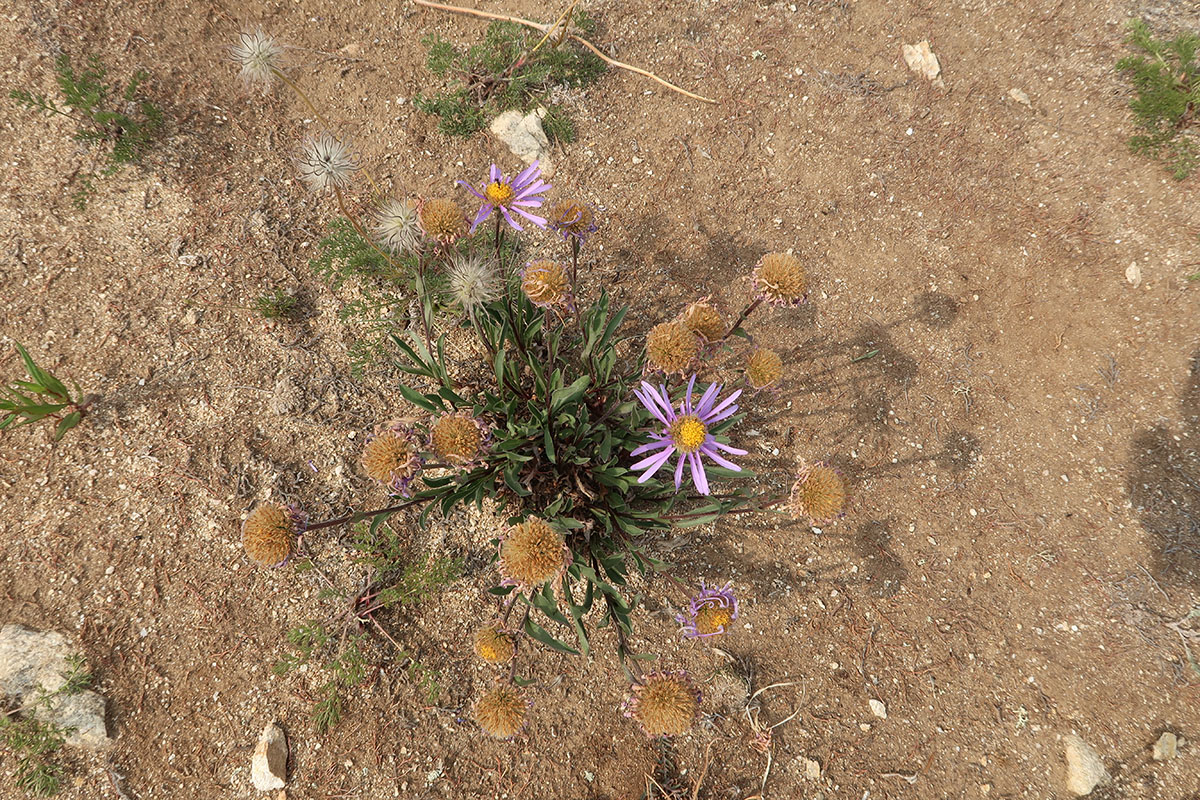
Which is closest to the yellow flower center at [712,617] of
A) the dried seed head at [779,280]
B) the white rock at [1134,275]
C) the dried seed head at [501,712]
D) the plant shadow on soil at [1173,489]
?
the dried seed head at [501,712]

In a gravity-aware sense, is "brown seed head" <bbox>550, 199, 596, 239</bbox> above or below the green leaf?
above

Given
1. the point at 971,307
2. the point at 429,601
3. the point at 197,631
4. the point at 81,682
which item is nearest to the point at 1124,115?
the point at 971,307

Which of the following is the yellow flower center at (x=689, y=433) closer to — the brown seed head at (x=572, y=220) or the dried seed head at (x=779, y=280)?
the dried seed head at (x=779, y=280)

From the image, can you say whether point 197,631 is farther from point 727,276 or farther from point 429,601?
point 727,276

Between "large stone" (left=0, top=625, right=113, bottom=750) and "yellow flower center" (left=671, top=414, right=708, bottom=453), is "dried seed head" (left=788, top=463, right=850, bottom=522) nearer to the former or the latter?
"yellow flower center" (left=671, top=414, right=708, bottom=453)

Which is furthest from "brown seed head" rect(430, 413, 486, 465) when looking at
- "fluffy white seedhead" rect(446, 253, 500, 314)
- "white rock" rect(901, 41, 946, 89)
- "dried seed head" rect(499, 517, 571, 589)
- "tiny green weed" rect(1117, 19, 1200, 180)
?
"tiny green weed" rect(1117, 19, 1200, 180)

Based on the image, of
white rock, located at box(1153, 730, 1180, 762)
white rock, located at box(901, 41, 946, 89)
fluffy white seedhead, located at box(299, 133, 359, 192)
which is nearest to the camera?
fluffy white seedhead, located at box(299, 133, 359, 192)

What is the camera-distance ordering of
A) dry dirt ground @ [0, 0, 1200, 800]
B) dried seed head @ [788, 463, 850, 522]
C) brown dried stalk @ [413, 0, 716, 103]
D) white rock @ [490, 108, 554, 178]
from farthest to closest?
brown dried stalk @ [413, 0, 716, 103], white rock @ [490, 108, 554, 178], dry dirt ground @ [0, 0, 1200, 800], dried seed head @ [788, 463, 850, 522]
